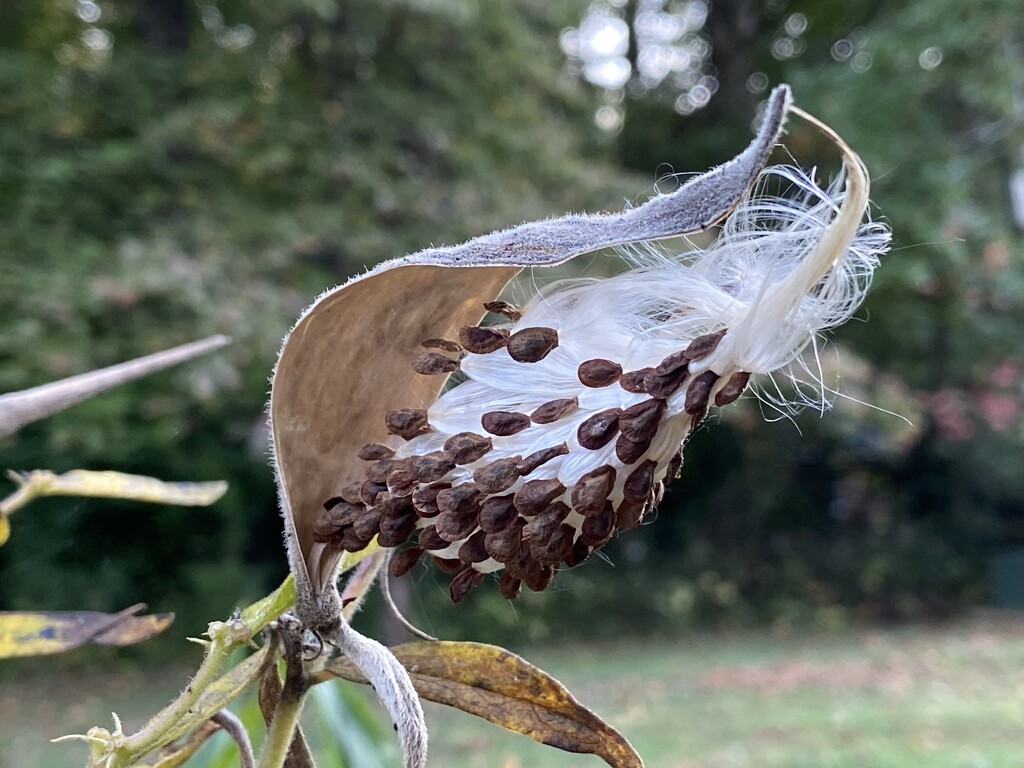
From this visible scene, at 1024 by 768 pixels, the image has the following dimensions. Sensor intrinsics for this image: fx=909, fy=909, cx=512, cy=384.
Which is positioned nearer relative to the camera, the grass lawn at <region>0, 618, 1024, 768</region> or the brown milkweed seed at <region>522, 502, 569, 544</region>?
the brown milkweed seed at <region>522, 502, 569, 544</region>

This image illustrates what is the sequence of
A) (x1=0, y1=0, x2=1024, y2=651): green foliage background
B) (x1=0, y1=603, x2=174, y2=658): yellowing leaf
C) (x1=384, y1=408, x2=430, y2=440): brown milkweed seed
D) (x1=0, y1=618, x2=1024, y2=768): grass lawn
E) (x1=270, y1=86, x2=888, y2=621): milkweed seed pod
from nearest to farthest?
(x1=270, y1=86, x2=888, y2=621): milkweed seed pod, (x1=384, y1=408, x2=430, y2=440): brown milkweed seed, (x1=0, y1=603, x2=174, y2=658): yellowing leaf, (x1=0, y1=0, x2=1024, y2=651): green foliage background, (x1=0, y1=618, x2=1024, y2=768): grass lawn

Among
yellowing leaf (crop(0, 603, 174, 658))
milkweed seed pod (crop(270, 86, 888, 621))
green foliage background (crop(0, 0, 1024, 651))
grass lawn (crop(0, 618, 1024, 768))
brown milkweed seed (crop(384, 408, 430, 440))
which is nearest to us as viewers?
milkweed seed pod (crop(270, 86, 888, 621))

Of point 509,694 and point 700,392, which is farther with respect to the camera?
point 509,694

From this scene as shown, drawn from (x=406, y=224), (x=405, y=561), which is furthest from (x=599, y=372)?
(x=406, y=224)

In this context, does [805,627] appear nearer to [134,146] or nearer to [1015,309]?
[1015,309]

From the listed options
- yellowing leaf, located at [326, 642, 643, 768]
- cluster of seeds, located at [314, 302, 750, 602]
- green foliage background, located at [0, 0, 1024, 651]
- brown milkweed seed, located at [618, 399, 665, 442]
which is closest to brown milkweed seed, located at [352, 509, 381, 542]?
cluster of seeds, located at [314, 302, 750, 602]

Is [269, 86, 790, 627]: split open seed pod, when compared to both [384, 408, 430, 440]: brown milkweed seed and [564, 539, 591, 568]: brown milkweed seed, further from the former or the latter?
[564, 539, 591, 568]: brown milkweed seed

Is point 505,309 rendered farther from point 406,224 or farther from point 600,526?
point 406,224
